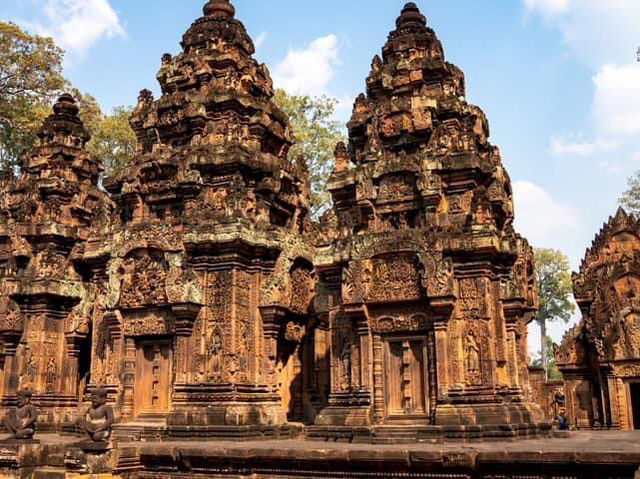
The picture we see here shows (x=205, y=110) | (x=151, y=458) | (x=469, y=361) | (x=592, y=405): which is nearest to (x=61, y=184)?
(x=205, y=110)

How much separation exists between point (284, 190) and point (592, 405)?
1026 cm

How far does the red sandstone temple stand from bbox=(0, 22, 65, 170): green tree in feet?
17.8

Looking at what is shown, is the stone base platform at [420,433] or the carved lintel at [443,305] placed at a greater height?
the carved lintel at [443,305]

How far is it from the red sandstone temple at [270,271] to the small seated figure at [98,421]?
2691mm

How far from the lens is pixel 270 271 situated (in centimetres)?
1408

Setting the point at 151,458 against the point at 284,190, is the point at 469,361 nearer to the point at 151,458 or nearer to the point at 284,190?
the point at 151,458

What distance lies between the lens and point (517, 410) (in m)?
11.0

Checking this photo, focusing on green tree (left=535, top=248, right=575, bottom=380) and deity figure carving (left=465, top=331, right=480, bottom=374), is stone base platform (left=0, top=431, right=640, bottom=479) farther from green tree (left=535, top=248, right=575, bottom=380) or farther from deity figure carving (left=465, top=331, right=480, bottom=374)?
green tree (left=535, top=248, right=575, bottom=380)

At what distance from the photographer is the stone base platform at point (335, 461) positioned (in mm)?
7973

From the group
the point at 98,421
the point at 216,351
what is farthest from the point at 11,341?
the point at 98,421

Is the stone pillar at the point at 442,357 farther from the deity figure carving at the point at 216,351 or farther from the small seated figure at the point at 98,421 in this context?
the small seated figure at the point at 98,421

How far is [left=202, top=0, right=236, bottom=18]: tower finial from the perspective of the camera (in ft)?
53.4

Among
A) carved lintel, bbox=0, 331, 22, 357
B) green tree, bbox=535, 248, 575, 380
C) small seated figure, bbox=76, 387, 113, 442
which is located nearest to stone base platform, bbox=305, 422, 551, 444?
small seated figure, bbox=76, 387, 113, 442

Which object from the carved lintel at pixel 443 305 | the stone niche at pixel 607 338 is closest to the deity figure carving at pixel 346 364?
the carved lintel at pixel 443 305
